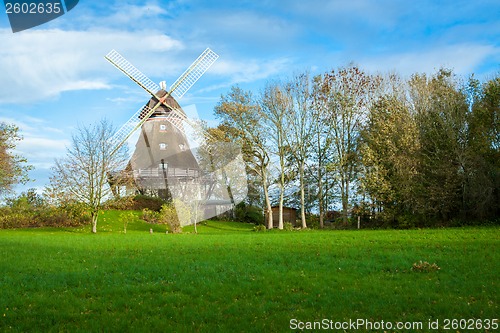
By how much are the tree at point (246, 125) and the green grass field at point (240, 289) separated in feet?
84.8

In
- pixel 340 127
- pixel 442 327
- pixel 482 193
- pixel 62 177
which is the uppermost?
pixel 340 127

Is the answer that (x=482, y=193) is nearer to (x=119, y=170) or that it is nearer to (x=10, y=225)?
(x=119, y=170)

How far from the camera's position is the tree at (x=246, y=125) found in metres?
43.4

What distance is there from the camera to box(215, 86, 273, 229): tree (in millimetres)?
43406

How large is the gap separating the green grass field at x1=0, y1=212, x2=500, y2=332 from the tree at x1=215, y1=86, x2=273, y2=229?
25.9m

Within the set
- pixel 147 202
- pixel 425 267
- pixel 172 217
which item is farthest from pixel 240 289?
pixel 147 202

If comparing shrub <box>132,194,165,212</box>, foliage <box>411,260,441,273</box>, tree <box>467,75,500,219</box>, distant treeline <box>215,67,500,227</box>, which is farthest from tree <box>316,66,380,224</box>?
foliage <box>411,260,441,273</box>

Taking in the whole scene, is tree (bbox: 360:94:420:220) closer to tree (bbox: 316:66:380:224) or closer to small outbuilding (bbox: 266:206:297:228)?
tree (bbox: 316:66:380:224)

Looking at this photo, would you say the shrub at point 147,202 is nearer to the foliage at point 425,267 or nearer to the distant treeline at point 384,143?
the distant treeline at point 384,143

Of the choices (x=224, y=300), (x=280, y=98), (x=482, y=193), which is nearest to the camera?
(x=224, y=300)

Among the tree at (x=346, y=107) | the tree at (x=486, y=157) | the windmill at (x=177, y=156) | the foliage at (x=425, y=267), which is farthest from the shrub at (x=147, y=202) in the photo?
the foliage at (x=425, y=267)

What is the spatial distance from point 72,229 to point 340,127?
25.9 meters

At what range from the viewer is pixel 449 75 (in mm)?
41281

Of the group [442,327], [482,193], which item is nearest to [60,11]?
[442,327]
